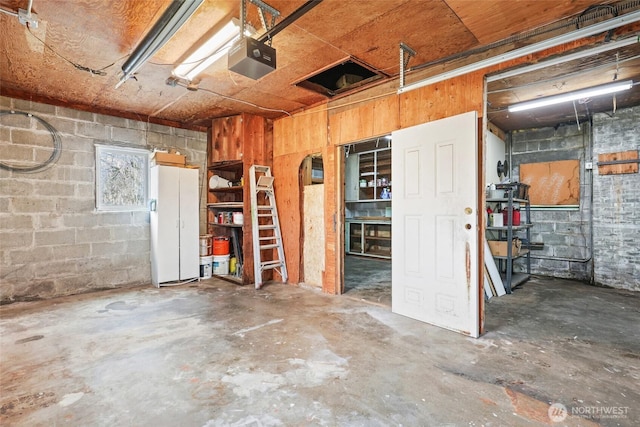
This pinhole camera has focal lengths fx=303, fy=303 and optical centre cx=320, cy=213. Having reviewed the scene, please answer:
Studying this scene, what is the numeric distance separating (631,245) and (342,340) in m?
4.99

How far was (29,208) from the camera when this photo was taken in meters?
4.00

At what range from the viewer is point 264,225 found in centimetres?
493

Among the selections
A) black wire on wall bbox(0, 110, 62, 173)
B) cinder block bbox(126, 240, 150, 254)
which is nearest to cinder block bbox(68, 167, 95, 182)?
black wire on wall bbox(0, 110, 62, 173)

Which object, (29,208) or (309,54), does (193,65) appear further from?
(29,208)

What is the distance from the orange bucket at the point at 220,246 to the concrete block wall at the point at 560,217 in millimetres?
5493

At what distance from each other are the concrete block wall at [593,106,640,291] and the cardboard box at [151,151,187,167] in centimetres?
678

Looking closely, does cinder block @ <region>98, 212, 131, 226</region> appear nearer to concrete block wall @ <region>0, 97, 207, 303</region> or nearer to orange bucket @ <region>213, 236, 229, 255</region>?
concrete block wall @ <region>0, 97, 207, 303</region>

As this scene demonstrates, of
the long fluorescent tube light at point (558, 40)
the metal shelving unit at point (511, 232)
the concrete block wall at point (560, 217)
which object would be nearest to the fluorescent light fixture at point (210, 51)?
the long fluorescent tube light at point (558, 40)

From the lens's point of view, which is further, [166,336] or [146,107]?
[146,107]

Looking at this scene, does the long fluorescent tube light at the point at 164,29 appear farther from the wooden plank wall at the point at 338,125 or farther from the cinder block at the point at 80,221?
the cinder block at the point at 80,221

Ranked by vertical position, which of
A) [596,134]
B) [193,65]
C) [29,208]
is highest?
[193,65]

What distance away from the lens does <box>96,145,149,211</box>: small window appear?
4.56 metres

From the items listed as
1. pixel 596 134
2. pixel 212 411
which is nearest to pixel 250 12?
pixel 212 411

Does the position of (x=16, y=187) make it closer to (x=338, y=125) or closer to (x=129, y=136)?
(x=129, y=136)
